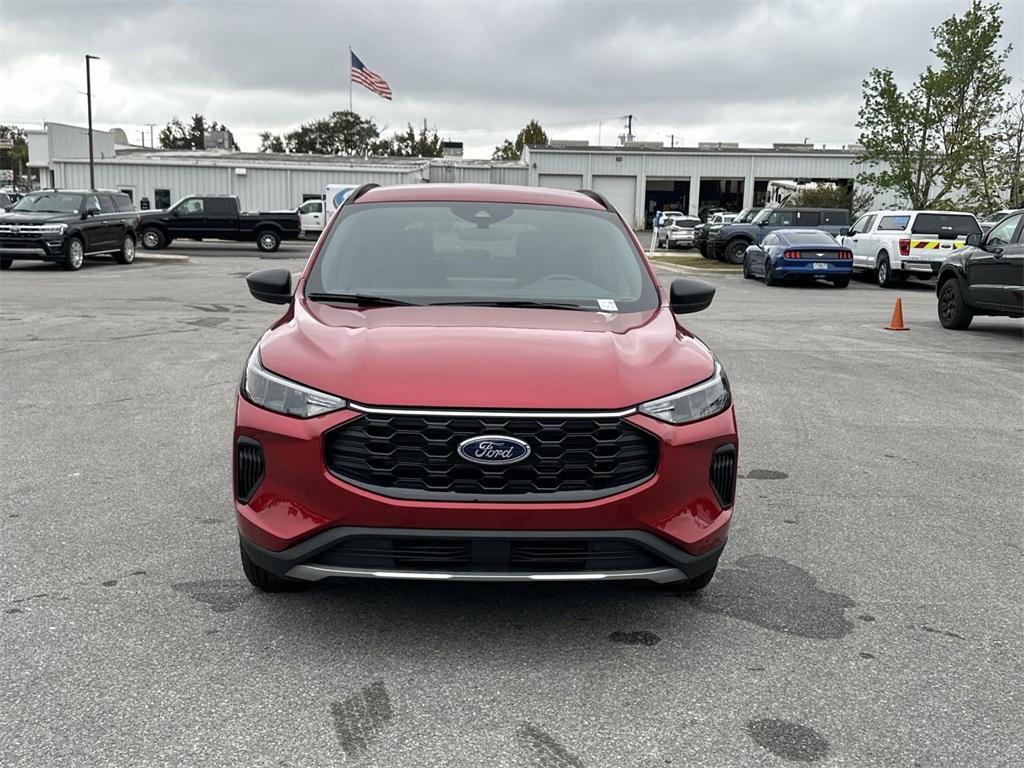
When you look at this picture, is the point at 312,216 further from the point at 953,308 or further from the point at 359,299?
the point at 359,299

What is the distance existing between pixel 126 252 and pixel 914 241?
20.4 m

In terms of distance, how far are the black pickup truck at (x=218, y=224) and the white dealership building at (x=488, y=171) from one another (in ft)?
47.2

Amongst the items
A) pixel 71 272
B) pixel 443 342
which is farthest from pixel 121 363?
pixel 71 272

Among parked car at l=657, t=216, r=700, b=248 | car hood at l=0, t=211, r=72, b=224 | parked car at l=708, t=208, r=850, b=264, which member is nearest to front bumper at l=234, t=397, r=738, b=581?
car hood at l=0, t=211, r=72, b=224

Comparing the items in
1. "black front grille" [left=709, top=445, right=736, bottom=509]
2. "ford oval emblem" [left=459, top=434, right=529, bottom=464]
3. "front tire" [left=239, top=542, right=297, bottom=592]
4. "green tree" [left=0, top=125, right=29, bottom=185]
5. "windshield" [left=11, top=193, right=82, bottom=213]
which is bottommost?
"front tire" [left=239, top=542, right=297, bottom=592]

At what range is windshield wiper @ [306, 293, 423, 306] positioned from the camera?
14.3 feet

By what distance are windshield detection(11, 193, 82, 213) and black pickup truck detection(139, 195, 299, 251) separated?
36.5 feet

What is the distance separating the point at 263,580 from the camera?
3.95 metres

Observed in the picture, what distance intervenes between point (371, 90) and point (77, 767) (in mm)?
49088

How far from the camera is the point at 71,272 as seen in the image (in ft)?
75.4

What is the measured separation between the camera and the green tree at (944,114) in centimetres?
3066

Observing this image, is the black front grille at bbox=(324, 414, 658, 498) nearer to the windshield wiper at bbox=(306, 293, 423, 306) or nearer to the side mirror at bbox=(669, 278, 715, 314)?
the windshield wiper at bbox=(306, 293, 423, 306)

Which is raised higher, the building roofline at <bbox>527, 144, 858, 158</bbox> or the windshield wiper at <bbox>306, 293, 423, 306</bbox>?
the building roofline at <bbox>527, 144, 858, 158</bbox>

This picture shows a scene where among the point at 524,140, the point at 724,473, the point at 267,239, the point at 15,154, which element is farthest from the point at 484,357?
the point at 15,154
